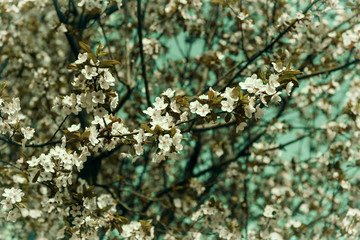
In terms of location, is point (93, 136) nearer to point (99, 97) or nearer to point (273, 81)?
point (99, 97)

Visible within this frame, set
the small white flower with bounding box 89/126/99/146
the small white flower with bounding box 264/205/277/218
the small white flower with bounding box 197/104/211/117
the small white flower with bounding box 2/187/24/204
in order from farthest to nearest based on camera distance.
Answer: the small white flower with bounding box 264/205/277/218, the small white flower with bounding box 2/187/24/204, the small white flower with bounding box 89/126/99/146, the small white flower with bounding box 197/104/211/117

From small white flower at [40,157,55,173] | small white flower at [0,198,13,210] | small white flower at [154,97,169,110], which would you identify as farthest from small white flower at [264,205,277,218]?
small white flower at [0,198,13,210]

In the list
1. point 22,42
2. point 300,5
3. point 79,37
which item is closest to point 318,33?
→ point 300,5

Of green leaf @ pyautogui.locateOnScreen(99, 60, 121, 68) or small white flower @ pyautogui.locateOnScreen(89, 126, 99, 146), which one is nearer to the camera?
green leaf @ pyautogui.locateOnScreen(99, 60, 121, 68)

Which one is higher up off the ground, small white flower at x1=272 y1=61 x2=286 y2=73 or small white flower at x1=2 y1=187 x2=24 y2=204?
small white flower at x1=272 y1=61 x2=286 y2=73

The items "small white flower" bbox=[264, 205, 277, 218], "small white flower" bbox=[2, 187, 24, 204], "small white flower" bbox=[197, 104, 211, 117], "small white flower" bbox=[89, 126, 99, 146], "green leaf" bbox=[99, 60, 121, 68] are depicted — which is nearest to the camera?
"green leaf" bbox=[99, 60, 121, 68]

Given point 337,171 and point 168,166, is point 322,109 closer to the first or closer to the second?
point 337,171

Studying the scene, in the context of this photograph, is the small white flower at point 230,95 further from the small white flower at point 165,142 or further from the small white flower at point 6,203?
the small white flower at point 6,203

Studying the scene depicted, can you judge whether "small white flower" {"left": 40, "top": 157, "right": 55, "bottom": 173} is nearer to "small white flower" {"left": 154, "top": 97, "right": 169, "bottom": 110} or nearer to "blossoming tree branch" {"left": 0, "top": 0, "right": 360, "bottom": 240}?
"blossoming tree branch" {"left": 0, "top": 0, "right": 360, "bottom": 240}

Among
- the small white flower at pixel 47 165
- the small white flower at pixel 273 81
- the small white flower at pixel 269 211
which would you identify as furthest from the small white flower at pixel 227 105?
the small white flower at pixel 269 211
